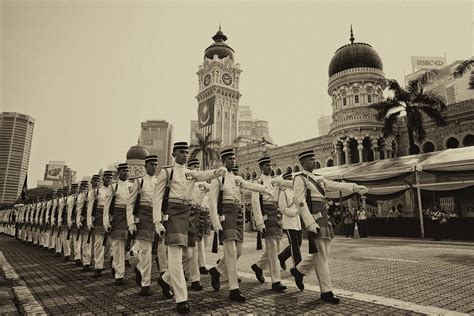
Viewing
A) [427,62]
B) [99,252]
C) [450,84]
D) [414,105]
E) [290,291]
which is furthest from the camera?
[427,62]

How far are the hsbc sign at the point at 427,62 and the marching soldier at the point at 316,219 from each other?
84.8 meters

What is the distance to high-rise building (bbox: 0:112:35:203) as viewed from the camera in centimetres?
8656

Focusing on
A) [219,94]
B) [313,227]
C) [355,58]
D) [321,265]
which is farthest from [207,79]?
[321,265]

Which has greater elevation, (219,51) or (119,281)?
(219,51)

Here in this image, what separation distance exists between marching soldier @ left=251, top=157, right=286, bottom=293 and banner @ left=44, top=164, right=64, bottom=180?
9235 centimetres

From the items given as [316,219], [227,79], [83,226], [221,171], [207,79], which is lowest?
[83,226]

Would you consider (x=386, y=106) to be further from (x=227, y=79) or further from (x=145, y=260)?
(x=227, y=79)

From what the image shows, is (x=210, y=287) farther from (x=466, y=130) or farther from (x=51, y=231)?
(x=466, y=130)

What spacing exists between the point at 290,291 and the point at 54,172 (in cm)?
9615

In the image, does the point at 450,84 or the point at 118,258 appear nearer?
the point at 118,258

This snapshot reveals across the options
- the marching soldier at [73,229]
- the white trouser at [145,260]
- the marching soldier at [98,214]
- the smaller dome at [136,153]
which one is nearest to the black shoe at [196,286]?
the white trouser at [145,260]

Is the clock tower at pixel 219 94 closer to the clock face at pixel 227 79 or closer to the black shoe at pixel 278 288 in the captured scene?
the clock face at pixel 227 79

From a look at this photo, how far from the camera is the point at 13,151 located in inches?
3423

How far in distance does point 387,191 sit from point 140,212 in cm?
1545
